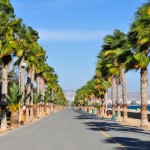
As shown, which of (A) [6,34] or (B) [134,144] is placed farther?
(A) [6,34]

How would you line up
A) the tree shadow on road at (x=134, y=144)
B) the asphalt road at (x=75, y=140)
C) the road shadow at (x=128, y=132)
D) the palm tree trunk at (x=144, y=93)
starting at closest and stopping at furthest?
the tree shadow on road at (x=134, y=144) < the asphalt road at (x=75, y=140) < the road shadow at (x=128, y=132) < the palm tree trunk at (x=144, y=93)

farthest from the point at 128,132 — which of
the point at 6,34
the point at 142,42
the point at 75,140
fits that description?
the point at 6,34

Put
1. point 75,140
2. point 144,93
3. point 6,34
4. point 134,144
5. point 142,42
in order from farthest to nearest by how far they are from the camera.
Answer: point 144,93 < point 6,34 < point 142,42 < point 75,140 < point 134,144

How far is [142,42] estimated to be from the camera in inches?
1105

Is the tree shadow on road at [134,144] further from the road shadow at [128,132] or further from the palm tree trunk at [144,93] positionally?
the palm tree trunk at [144,93]

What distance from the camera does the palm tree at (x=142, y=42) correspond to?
89.7ft

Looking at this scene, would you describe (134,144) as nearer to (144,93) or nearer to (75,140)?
(75,140)

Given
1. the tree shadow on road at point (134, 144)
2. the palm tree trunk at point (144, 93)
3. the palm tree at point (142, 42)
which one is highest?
the palm tree at point (142, 42)

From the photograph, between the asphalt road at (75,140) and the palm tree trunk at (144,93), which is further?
the palm tree trunk at (144,93)

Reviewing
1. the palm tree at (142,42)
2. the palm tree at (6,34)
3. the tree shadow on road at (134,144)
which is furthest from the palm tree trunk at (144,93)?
the tree shadow on road at (134,144)

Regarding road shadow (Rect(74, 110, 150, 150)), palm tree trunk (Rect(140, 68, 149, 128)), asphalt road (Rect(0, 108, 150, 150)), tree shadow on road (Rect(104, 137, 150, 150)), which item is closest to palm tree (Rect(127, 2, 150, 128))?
palm tree trunk (Rect(140, 68, 149, 128))

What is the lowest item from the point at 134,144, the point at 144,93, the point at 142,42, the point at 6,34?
the point at 134,144

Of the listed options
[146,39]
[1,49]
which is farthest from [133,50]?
[1,49]

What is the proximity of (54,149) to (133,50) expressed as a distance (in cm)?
1763
